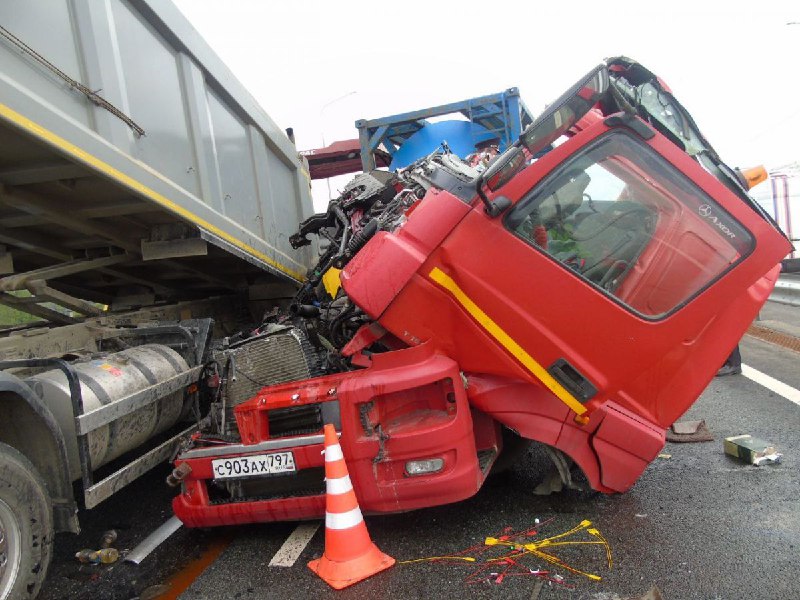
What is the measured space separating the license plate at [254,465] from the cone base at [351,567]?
498 millimetres

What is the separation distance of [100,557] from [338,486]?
144cm

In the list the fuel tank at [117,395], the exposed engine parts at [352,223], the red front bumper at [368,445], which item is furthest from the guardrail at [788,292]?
the fuel tank at [117,395]

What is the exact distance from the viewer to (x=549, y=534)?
288cm

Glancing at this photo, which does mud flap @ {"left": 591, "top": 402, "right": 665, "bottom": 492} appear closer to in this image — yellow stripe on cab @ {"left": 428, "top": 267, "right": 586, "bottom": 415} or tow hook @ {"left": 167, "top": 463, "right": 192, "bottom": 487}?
yellow stripe on cab @ {"left": 428, "top": 267, "right": 586, "bottom": 415}

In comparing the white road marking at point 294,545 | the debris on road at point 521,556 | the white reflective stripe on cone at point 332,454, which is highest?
the white reflective stripe on cone at point 332,454

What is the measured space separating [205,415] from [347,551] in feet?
5.47

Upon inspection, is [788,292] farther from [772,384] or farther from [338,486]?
[338,486]

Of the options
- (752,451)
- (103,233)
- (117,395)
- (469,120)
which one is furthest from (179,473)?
(469,120)

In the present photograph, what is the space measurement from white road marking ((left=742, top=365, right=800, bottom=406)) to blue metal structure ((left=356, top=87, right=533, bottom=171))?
4.10m

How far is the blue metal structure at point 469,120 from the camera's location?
8.05 metres

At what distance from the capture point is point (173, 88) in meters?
3.99

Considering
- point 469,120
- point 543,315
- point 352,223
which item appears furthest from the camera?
point 469,120

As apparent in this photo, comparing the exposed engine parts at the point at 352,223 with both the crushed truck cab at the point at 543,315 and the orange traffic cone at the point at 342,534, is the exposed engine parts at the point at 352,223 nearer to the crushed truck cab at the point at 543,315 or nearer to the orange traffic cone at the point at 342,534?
the crushed truck cab at the point at 543,315

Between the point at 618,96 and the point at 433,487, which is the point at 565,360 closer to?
the point at 433,487
